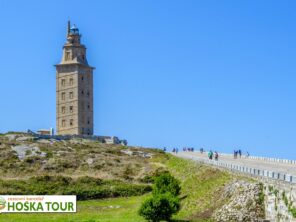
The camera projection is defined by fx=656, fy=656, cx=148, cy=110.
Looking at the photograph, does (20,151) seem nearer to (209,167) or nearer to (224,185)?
(209,167)

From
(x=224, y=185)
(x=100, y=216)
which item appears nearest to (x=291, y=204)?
(x=224, y=185)

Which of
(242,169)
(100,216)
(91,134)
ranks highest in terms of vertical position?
(91,134)

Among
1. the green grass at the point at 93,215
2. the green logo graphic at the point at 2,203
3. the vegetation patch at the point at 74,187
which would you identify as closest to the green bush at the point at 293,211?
the green grass at the point at 93,215

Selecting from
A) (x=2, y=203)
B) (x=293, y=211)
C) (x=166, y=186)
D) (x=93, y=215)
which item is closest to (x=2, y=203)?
(x=2, y=203)

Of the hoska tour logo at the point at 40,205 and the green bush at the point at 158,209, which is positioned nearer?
the green bush at the point at 158,209

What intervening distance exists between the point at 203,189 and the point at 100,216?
7.63 m

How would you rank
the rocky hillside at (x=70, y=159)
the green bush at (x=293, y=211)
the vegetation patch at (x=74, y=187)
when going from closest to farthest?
the green bush at (x=293, y=211) < the vegetation patch at (x=74, y=187) < the rocky hillside at (x=70, y=159)

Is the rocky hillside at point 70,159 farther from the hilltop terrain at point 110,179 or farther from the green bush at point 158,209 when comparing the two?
the green bush at point 158,209

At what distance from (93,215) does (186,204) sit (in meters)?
7.18

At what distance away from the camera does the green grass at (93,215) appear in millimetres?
44500

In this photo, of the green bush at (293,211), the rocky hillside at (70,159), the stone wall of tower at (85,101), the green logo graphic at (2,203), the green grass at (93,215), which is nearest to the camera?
the green bush at (293,211)

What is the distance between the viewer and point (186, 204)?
45.3 m

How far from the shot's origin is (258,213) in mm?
35688

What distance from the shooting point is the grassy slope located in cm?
4144
